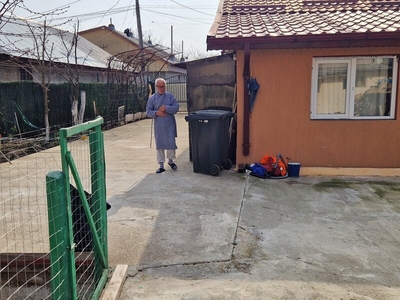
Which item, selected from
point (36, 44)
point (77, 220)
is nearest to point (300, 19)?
point (77, 220)

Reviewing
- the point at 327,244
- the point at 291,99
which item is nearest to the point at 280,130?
the point at 291,99

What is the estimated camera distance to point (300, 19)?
8.09m

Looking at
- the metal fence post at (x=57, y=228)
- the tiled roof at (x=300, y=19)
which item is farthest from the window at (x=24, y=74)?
the metal fence post at (x=57, y=228)

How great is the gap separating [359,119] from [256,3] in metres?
4.08

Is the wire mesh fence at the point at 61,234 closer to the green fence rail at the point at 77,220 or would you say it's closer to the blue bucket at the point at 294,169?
the green fence rail at the point at 77,220

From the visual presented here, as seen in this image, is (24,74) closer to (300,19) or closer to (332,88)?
(300,19)

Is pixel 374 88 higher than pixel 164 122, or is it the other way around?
pixel 374 88

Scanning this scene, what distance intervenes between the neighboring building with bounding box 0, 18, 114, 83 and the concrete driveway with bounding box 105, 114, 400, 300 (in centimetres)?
584

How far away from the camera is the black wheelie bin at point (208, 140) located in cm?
725

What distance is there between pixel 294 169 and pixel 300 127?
0.85 m

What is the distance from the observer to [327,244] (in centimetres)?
425

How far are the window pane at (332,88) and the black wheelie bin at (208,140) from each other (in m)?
1.90

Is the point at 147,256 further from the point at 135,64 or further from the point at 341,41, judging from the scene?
the point at 135,64

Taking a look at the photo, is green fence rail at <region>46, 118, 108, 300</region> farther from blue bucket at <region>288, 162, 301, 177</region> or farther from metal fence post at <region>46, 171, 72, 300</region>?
blue bucket at <region>288, 162, 301, 177</region>
